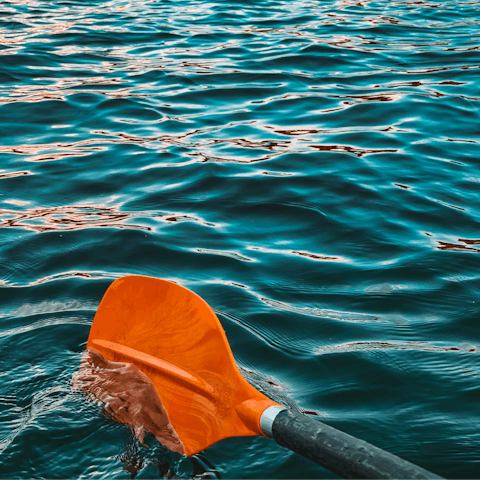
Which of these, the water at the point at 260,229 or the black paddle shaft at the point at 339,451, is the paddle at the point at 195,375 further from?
the water at the point at 260,229

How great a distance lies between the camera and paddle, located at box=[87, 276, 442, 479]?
1371mm

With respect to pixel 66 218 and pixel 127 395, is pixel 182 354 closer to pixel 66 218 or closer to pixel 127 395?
pixel 127 395

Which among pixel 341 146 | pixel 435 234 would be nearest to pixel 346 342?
pixel 435 234

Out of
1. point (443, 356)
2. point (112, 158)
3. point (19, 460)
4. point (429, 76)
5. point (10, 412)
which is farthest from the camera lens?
point (429, 76)

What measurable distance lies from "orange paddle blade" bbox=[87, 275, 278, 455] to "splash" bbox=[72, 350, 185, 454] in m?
0.02

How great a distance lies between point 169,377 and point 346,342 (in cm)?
69

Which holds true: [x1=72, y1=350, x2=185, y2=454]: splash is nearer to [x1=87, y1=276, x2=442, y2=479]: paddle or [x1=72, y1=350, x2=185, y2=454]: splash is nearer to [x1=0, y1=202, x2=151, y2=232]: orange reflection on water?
[x1=87, y1=276, x2=442, y2=479]: paddle

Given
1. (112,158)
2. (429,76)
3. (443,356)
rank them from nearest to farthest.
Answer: (443,356)
(112,158)
(429,76)

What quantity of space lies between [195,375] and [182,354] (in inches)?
3.6

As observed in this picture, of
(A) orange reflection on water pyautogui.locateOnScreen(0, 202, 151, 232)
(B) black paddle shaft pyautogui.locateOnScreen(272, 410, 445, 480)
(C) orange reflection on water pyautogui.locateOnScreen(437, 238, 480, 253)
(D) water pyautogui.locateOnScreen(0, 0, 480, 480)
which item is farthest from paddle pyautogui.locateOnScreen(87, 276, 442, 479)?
(C) orange reflection on water pyautogui.locateOnScreen(437, 238, 480, 253)

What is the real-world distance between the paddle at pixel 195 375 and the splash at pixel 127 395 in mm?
21

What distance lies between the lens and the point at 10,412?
1.83 m

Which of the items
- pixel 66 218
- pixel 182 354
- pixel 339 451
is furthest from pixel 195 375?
pixel 66 218

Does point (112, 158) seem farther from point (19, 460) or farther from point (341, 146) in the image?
point (19, 460)
